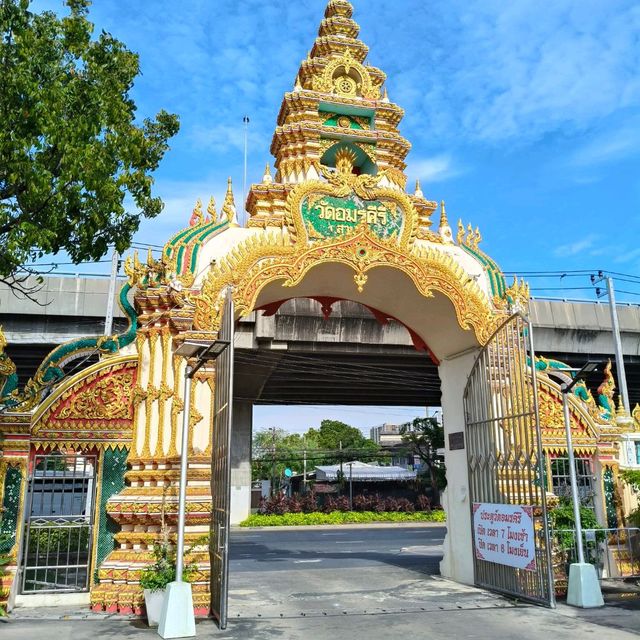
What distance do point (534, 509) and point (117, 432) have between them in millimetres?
5465

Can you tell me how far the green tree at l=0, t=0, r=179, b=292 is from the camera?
5867mm

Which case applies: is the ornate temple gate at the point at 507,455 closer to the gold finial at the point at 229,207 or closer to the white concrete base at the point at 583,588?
the white concrete base at the point at 583,588

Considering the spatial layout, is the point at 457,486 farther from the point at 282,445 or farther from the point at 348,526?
the point at 282,445

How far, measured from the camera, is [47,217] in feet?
20.3

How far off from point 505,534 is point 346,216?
16.0ft

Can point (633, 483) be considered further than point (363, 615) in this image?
Yes

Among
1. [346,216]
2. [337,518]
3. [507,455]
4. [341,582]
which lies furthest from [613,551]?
[337,518]

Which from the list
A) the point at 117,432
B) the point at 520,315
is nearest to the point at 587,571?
the point at 520,315

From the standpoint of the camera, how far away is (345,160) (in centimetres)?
991

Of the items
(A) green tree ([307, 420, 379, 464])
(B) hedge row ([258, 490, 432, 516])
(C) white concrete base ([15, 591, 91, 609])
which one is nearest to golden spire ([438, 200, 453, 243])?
(C) white concrete base ([15, 591, 91, 609])

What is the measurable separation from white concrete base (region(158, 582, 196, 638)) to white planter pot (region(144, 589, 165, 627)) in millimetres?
401

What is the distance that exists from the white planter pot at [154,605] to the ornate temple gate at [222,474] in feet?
2.05

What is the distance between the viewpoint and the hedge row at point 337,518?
92.1 feet

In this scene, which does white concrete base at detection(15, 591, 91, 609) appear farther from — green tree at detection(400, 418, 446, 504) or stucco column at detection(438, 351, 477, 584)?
green tree at detection(400, 418, 446, 504)
